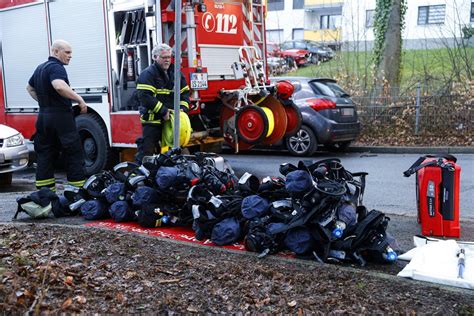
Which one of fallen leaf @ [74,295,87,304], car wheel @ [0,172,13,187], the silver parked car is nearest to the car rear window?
the silver parked car

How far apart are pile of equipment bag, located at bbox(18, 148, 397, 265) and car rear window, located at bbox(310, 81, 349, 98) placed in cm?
574

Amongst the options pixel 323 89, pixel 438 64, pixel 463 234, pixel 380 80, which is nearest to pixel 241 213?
pixel 463 234

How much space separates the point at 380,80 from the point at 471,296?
11047mm

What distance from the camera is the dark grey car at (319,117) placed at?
35.8 feet

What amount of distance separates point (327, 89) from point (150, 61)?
14.7 ft

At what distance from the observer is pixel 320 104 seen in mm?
10953

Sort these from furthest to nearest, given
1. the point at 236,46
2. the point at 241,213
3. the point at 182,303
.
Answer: the point at 236,46 < the point at 241,213 < the point at 182,303

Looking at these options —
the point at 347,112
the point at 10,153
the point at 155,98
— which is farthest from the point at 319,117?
the point at 10,153

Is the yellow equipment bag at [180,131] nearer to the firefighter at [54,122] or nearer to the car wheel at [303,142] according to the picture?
the firefighter at [54,122]

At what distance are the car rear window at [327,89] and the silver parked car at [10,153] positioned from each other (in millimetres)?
5898

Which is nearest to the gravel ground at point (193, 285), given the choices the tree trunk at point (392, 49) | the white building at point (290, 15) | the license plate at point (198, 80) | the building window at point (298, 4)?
the license plate at point (198, 80)

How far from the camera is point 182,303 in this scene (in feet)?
10.6

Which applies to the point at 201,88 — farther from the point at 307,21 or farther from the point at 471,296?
the point at 307,21

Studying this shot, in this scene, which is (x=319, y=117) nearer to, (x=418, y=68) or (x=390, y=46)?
(x=418, y=68)
